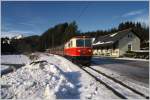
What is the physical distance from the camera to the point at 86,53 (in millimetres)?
25219

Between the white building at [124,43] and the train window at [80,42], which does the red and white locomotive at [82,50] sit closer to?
the train window at [80,42]

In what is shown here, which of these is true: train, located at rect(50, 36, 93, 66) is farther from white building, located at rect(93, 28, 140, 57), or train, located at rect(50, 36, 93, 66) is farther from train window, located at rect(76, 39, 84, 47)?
white building, located at rect(93, 28, 140, 57)

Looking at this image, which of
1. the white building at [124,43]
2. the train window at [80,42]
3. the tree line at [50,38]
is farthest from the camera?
the tree line at [50,38]

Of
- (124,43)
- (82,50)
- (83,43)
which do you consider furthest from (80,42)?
(124,43)

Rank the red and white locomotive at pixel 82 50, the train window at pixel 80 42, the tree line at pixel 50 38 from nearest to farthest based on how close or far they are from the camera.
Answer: the red and white locomotive at pixel 82 50 → the train window at pixel 80 42 → the tree line at pixel 50 38

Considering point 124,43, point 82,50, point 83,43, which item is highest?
point 124,43

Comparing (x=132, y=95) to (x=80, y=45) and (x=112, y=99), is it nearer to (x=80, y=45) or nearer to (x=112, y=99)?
(x=112, y=99)

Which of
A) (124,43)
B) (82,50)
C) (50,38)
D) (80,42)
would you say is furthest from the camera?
(50,38)

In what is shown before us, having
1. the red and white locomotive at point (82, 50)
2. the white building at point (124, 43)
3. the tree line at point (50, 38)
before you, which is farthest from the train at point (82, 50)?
the tree line at point (50, 38)

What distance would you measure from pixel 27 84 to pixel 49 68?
6.65m

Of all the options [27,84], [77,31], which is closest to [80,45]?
[27,84]

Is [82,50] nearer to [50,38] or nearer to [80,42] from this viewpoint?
[80,42]

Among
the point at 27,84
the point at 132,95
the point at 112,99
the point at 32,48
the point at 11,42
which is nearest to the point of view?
the point at 112,99

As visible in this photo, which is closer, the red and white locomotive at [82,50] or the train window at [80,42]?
the red and white locomotive at [82,50]
